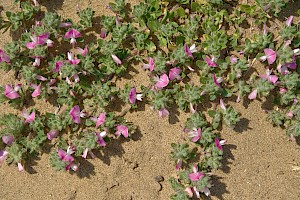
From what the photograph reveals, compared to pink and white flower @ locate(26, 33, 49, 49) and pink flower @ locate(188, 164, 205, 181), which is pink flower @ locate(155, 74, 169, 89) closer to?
pink flower @ locate(188, 164, 205, 181)

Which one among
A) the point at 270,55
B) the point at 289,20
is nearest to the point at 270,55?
the point at 270,55

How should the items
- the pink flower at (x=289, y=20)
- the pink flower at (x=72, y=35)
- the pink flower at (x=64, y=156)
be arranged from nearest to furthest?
the pink flower at (x=64, y=156) → the pink flower at (x=72, y=35) → the pink flower at (x=289, y=20)

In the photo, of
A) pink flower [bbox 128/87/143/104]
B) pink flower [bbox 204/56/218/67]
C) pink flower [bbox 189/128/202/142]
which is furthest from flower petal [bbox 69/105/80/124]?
pink flower [bbox 204/56/218/67]

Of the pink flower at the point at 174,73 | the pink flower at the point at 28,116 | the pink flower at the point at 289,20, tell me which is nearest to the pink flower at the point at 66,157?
the pink flower at the point at 28,116

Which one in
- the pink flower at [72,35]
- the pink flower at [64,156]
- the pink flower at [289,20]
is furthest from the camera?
the pink flower at [289,20]

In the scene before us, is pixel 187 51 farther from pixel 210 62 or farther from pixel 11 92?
pixel 11 92

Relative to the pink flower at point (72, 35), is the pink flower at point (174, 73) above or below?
below

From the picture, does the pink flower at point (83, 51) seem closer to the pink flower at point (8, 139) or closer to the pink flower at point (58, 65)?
the pink flower at point (58, 65)

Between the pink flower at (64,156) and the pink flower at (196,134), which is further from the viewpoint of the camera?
the pink flower at (196,134)
